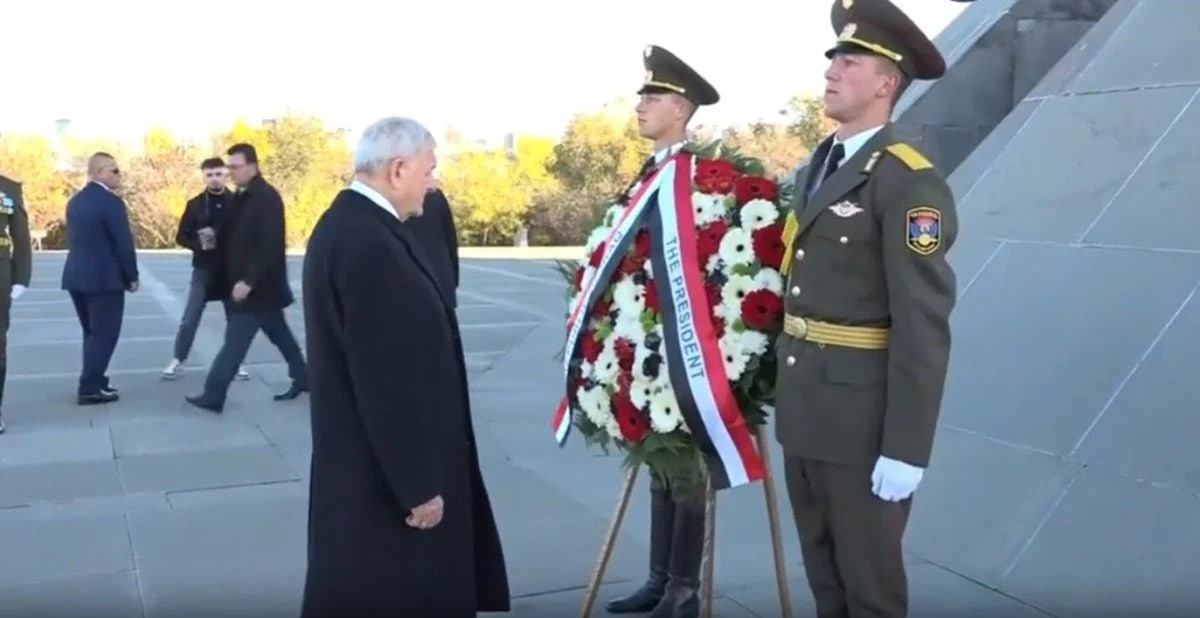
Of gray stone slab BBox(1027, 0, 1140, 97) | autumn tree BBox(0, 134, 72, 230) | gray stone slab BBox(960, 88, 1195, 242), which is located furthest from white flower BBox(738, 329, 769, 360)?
autumn tree BBox(0, 134, 72, 230)

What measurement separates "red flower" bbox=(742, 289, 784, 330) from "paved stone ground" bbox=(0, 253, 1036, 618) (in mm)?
1263

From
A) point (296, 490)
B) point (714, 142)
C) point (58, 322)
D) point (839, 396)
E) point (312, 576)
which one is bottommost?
point (58, 322)

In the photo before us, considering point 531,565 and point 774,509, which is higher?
point 774,509

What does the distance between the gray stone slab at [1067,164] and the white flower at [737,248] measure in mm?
2585

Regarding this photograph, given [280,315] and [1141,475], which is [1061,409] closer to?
[1141,475]

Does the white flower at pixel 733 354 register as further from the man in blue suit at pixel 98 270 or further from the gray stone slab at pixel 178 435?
the man in blue suit at pixel 98 270

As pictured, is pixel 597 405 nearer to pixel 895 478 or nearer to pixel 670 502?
pixel 670 502

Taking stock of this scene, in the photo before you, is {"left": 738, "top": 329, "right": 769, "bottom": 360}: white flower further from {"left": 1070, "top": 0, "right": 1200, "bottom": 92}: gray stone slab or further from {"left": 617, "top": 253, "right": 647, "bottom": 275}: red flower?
{"left": 1070, "top": 0, "right": 1200, "bottom": 92}: gray stone slab

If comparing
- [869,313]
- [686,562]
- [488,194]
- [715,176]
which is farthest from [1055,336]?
[488,194]

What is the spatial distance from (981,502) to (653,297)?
75.8 inches

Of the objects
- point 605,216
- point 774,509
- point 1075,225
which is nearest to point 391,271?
point 605,216

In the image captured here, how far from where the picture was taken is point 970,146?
8.08 meters

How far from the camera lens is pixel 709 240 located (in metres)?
3.73

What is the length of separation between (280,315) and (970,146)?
481 centimetres
